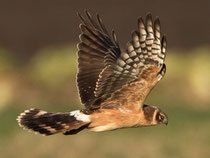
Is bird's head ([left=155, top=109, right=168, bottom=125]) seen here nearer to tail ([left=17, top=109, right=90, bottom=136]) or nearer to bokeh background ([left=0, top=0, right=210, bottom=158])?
tail ([left=17, top=109, right=90, bottom=136])

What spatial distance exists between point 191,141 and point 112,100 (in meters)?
4.25

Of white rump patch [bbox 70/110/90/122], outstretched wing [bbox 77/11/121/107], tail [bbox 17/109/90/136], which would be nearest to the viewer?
tail [bbox 17/109/90/136]

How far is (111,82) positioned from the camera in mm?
8625

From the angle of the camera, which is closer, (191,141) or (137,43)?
(137,43)

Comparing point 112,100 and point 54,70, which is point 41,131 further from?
point 54,70

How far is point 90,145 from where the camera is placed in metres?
12.6

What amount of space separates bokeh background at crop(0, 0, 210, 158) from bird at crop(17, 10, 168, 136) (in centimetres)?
317

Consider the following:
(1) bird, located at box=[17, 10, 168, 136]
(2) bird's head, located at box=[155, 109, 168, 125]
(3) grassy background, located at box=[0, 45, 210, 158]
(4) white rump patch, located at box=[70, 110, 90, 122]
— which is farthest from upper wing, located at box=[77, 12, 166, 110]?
(3) grassy background, located at box=[0, 45, 210, 158]

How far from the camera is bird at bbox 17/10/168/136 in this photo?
8344 millimetres

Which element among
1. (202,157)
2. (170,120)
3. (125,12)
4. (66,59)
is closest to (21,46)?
(125,12)

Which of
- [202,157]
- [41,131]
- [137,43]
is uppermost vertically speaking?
[137,43]

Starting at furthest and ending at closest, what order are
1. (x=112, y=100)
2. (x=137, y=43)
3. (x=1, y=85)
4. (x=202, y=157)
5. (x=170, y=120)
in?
(x=1, y=85)
(x=170, y=120)
(x=202, y=157)
(x=112, y=100)
(x=137, y=43)

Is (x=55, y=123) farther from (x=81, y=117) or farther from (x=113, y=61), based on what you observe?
(x=113, y=61)

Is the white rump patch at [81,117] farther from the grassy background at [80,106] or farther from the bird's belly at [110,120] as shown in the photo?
the grassy background at [80,106]
